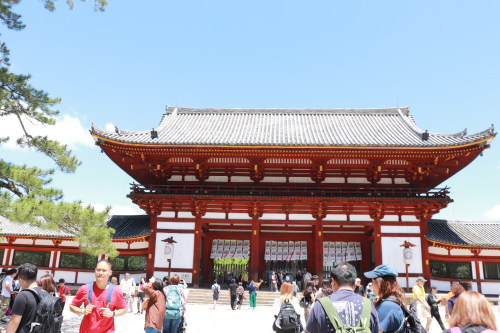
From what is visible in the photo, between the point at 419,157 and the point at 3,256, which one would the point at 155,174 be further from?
the point at 419,157

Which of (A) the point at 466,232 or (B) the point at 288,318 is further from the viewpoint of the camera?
(A) the point at 466,232

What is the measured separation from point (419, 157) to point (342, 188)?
13.8 feet

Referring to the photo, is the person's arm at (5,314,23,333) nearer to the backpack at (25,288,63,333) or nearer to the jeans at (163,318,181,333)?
the backpack at (25,288,63,333)

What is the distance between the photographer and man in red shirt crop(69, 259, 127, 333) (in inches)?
181

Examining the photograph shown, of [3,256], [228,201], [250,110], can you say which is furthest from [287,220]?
[3,256]

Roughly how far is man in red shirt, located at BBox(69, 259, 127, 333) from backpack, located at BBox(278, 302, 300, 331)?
2477mm

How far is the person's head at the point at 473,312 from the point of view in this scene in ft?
8.95

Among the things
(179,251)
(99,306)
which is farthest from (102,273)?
(179,251)

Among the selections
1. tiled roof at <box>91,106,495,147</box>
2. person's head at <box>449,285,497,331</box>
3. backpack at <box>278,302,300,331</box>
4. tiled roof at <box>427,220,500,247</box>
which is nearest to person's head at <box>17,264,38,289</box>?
backpack at <box>278,302,300,331</box>

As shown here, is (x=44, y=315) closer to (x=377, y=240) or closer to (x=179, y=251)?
Answer: (x=179, y=251)

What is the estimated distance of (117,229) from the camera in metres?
20.6

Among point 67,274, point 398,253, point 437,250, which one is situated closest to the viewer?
point 398,253

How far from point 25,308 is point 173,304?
2829mm

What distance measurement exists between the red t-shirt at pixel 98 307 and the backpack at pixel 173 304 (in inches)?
80.7
